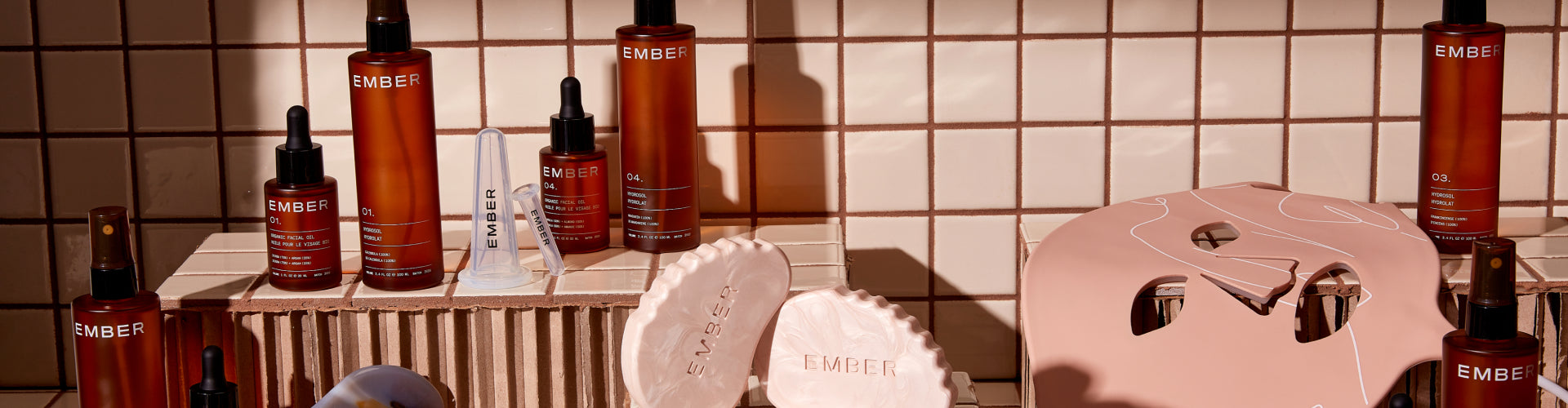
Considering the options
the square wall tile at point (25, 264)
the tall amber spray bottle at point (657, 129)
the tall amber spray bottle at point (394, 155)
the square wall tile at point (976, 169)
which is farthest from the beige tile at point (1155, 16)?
the square wall tile at point (25, 264)

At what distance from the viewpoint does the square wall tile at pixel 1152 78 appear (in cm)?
112

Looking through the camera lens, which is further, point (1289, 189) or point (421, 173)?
point (1289, 189)

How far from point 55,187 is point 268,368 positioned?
1.17 feet

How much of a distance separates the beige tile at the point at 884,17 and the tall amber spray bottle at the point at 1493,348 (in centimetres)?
49

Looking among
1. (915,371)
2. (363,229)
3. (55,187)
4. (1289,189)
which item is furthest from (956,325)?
(55,187)

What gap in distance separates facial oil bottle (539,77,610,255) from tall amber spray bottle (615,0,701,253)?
0.07 feet

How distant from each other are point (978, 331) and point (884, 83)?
0.78 ft

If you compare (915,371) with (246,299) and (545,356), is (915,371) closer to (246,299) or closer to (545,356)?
(545,356)

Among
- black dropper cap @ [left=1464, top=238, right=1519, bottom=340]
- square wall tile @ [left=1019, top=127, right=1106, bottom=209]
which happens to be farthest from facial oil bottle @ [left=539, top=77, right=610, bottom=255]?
black dropper cap @ [left=1464, top=238, right=1519, bottom=340]

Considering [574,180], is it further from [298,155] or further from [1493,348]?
[1493,348]

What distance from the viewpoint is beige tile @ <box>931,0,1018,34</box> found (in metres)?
1.11

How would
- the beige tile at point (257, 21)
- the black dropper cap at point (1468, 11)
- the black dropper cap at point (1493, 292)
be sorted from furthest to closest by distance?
the beige tile at point (257, 21) < the black dropper cap at point (1468, 11) < the black dropper cap at point (1493, 292)

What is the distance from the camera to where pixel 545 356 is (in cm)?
94

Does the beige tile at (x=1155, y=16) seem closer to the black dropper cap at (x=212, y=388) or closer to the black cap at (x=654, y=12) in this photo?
the black cap at (x=654, y=12)
